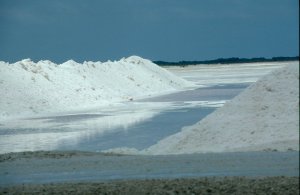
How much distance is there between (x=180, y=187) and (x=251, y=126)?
3251 mm

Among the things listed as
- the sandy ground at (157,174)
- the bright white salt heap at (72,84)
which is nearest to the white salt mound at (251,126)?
the sandy ground at (157,174)

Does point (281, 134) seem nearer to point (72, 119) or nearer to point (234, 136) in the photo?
point (234, 136)

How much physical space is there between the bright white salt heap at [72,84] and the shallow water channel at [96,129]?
4.25 m

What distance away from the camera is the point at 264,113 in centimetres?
1098

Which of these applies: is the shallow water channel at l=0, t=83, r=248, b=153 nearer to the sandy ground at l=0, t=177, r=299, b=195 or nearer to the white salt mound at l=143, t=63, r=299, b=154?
the white salt mound at l=143, t=63, r=299, b=154

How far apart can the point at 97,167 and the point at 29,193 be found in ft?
7.39

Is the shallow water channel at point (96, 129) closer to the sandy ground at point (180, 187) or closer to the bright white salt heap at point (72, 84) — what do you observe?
the bright white salt heap at point (72, 84)

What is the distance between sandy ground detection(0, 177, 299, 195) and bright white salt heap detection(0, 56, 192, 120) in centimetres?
1833

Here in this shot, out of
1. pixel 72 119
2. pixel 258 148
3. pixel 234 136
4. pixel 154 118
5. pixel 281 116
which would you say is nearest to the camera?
pixel 281 116

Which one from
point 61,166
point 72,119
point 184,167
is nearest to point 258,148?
point 184,167

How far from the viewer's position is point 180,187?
9.17 metres

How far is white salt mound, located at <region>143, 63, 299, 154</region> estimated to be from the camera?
412 inches

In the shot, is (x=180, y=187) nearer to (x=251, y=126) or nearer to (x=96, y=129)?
(x=251, y=126)

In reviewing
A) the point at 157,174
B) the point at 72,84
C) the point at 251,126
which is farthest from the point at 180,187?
the point at 72,84
